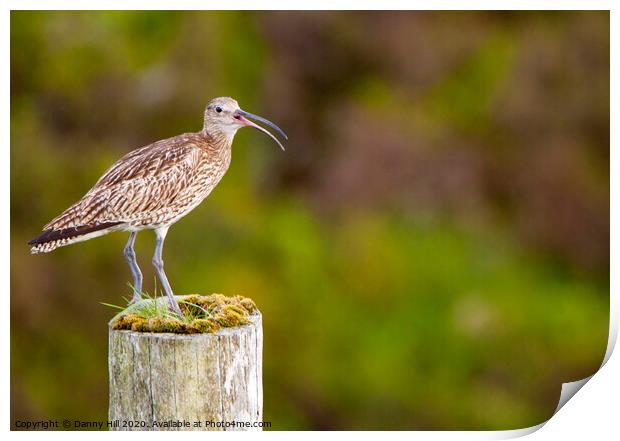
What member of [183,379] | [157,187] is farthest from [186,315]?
[157,187]

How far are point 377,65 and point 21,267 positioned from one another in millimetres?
2327

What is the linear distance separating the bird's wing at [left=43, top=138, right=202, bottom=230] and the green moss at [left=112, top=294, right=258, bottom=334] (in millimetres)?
321

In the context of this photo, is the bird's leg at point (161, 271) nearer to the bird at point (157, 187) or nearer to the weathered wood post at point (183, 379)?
the bird at point (157, 187)

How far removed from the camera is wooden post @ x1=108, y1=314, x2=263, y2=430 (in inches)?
129

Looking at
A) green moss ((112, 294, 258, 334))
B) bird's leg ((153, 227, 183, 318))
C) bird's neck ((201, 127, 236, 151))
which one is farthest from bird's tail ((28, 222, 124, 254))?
bird's neck ((201, 127, 236, 151))

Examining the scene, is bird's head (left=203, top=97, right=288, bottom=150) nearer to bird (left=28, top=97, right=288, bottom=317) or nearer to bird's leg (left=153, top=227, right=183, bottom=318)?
bird (left=28, top=97, right=288, bottom=317)

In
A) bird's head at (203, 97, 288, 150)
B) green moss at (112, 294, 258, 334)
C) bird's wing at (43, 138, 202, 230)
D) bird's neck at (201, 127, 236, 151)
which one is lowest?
green moss at (112, 294, 258, 334)

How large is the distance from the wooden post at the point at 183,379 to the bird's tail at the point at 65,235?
0.35 metres

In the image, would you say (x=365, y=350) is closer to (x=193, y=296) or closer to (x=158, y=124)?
(x=158, y=124)

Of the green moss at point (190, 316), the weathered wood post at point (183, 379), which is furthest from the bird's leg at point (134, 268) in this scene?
the weathered wood post at point (183, 379)

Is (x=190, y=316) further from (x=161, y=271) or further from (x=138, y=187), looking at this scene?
(x=138, y=187)

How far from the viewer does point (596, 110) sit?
462 cm

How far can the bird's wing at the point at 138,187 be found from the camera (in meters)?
3.51
